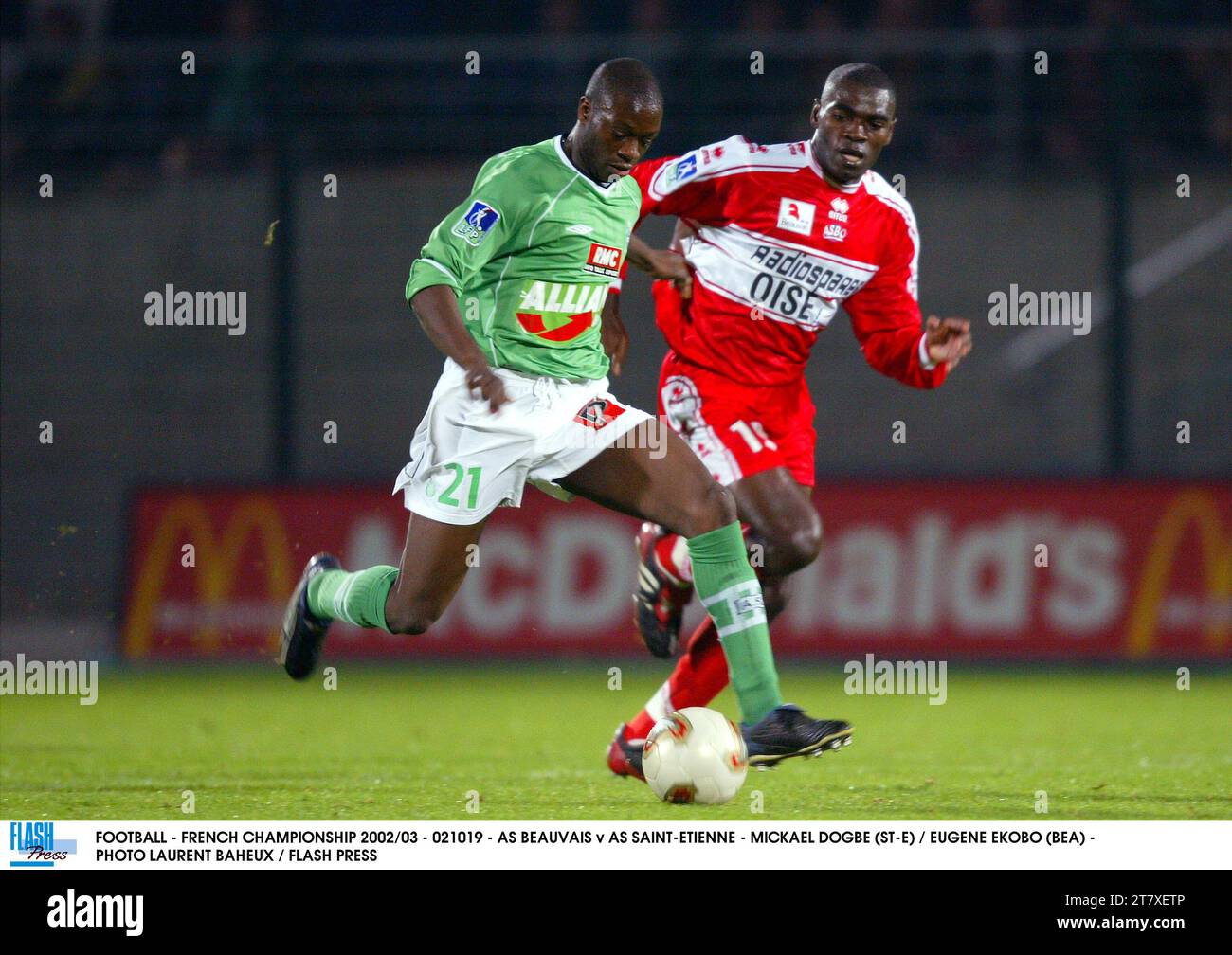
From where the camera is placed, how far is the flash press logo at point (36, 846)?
427 cm

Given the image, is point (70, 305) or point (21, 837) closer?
point (21, 837)

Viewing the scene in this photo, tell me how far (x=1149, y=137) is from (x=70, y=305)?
7.32 m

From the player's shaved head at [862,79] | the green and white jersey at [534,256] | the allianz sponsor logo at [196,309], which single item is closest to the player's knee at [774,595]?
the green and white jersey at [534,256]

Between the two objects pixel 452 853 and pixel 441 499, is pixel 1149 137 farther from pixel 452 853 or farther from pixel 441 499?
pixel 452 853

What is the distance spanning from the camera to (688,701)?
608cm

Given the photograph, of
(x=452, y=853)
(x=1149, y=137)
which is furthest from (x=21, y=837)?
(x=1149, y=137)

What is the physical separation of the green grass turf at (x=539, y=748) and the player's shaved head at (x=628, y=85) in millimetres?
2036

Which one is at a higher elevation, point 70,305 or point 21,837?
point 70,305

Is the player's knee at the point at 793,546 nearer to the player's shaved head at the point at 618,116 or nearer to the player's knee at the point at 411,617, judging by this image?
the player's knee at the point at 411,617

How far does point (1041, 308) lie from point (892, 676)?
2.94 metres

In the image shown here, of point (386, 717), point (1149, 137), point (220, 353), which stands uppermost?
point (1149, 137)

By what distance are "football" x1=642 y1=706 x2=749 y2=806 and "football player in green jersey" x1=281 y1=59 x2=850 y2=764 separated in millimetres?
138
